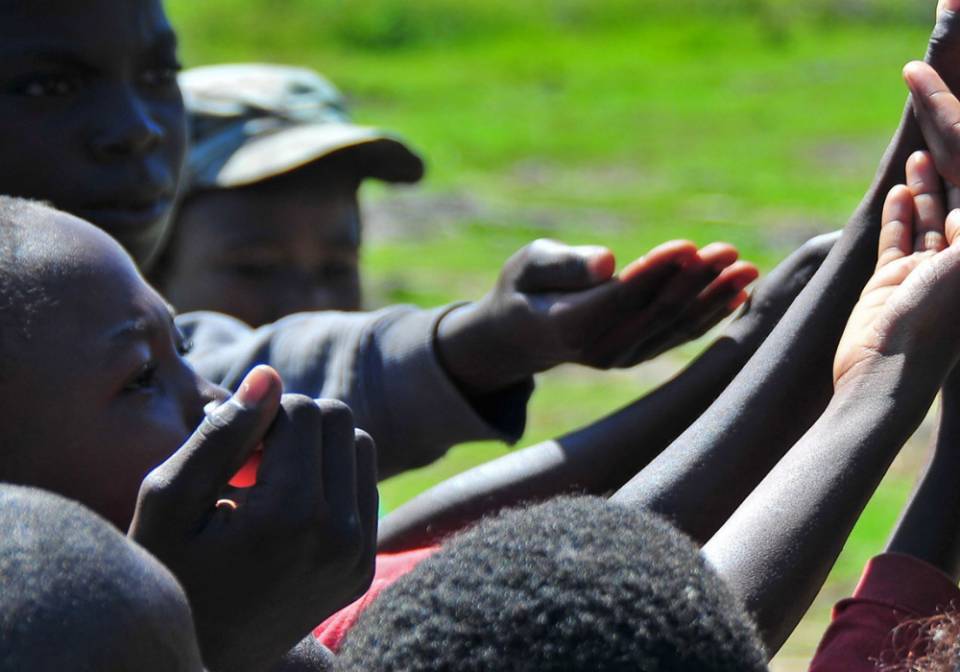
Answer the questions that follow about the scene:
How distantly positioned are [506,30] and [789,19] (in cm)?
371

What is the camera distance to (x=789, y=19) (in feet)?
71.7

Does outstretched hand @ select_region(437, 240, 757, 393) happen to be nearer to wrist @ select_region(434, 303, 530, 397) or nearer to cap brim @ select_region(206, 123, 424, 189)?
wrist @ select_region(434, 303, 530, 397)

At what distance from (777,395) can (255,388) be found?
810 mm

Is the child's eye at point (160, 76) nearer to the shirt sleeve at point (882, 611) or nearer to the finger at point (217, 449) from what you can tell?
the finger at point (217, 449)

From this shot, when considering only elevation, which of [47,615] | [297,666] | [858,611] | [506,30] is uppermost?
[47,615]

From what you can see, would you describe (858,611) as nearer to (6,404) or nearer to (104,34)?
(6,404)

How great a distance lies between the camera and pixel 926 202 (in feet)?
7.04

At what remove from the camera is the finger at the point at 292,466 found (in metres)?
1.62

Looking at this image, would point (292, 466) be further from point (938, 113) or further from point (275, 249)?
point (275, 249)

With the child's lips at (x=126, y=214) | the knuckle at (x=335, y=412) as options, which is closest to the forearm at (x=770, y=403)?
the knuckle at (x=335, y=412)

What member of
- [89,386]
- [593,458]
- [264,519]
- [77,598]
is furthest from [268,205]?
[77,598]

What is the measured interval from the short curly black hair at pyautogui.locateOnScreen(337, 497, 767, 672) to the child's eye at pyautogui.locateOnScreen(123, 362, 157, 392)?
0.43 m

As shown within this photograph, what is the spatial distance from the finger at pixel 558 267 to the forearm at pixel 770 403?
14.3 inches

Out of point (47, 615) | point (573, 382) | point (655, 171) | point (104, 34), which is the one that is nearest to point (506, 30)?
point (655, 171)
